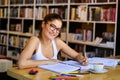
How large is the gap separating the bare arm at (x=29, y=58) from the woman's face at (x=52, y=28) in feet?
0.40

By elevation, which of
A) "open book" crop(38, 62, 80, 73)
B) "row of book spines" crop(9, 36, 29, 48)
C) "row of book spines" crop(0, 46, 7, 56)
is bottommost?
"row of book spines" crop(0, 46, 7, 56)

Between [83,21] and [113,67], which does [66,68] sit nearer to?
[113,67]

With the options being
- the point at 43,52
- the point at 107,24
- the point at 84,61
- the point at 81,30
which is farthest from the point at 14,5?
the point at 84,61

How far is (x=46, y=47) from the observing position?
8.34 ft

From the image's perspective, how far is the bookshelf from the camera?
399 cm

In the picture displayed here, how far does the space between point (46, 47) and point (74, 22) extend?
213 cm

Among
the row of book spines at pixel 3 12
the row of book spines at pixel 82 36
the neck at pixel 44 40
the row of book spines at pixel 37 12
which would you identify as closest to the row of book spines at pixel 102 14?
the row of book spines at pixel 82 36

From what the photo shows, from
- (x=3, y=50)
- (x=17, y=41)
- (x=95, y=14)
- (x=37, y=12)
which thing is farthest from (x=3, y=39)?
(x=95, y=14)

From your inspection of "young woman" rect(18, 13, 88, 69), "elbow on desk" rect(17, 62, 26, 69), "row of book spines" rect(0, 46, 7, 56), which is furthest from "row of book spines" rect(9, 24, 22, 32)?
"elbow on desk" rect(17, 62, 26, 69)

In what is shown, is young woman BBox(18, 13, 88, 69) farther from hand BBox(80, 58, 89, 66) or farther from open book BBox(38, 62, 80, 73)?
open book BBox(38, 62, 80, 73)

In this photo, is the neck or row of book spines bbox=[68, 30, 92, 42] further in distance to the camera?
row of book spines bbox=[68, 30, 92, 42]

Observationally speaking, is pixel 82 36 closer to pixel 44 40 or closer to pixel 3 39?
pixel 44 40

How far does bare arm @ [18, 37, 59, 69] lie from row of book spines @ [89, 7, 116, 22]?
1821 mm

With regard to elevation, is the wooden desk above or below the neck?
below
